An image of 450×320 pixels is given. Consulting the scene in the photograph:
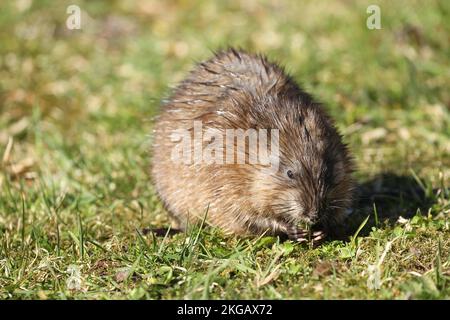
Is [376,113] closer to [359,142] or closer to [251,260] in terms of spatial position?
[359,142]

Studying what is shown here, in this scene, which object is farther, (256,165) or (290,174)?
(256,165)

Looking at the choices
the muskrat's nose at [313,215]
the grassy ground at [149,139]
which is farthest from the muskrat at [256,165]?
the grassy ground at [149,139]

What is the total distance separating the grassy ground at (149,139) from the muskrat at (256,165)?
21cm

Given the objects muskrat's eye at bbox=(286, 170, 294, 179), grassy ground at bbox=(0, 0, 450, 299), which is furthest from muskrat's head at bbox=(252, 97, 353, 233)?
grassy ground at bbox=(0, 0, 450, 299)

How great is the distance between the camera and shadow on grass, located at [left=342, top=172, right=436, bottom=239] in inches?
204

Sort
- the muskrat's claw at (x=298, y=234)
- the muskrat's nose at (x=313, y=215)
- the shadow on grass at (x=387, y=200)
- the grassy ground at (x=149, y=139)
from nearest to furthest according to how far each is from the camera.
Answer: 1. the grassy ground at (x=149, y=139)
2. the muskrat's nose at (x=313, y=215)
3. the muskrat's claw at (x=298, y=234)
4. the shadow on grass at (x=387, y=200)

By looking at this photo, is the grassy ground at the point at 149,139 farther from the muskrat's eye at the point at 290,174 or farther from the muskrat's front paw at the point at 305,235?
the muskrat's eye at the point at 290,174

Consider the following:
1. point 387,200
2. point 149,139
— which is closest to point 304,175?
point 387,200

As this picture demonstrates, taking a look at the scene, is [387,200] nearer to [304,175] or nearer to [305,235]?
[305,235]

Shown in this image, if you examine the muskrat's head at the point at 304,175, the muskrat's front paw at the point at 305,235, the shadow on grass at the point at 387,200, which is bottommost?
the muskrat's front paw at the point at 305,235

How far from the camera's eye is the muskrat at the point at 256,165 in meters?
4.54

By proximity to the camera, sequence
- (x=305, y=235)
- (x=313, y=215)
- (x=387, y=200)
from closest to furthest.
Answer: (x=313, y=215)
(x=305, y=235)
(x=387, y=200)

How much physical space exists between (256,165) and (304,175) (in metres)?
0.38

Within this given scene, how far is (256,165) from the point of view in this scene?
470 centimetres
